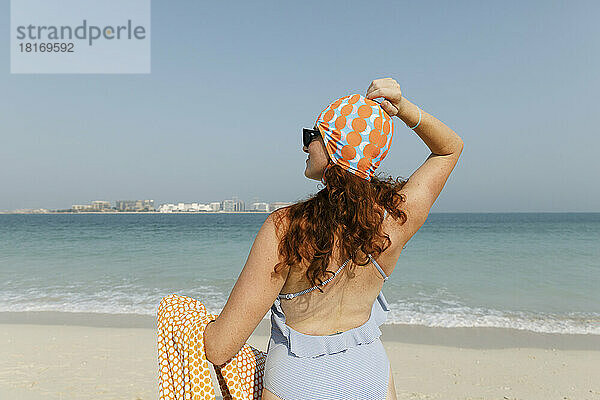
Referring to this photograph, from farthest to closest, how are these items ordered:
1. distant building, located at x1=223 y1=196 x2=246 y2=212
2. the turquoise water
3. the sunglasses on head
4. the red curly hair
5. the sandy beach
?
distant building, located at x1=223 y1=196 x2=246 y2=212
the turquoise water
the sandy beach
the sunglasses on head
the red curly hair

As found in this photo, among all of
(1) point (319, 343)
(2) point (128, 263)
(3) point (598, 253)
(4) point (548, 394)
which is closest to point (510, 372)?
(4) point (548, 394)

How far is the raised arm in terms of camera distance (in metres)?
1.49

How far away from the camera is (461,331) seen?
20.9 ft

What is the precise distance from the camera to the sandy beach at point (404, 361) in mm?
4465

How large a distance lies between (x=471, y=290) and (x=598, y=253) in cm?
1092

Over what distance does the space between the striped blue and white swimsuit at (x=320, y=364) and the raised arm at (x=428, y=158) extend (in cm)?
21

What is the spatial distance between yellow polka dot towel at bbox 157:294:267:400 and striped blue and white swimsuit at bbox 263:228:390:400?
0.34ft

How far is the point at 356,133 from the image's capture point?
1.41 m

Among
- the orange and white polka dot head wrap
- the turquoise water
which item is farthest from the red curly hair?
the turquoise water

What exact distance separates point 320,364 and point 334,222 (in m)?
0.49

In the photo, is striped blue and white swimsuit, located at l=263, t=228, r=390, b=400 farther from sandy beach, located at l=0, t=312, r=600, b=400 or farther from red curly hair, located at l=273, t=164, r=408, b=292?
sandy beach, located at l=0, t=312, r=600, b=400

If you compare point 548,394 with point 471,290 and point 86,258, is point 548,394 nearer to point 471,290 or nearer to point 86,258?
point 471,290

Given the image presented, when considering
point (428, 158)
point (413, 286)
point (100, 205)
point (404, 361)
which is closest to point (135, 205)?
point (100, 205)

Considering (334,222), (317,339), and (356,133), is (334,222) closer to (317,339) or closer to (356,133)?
(356,133)
